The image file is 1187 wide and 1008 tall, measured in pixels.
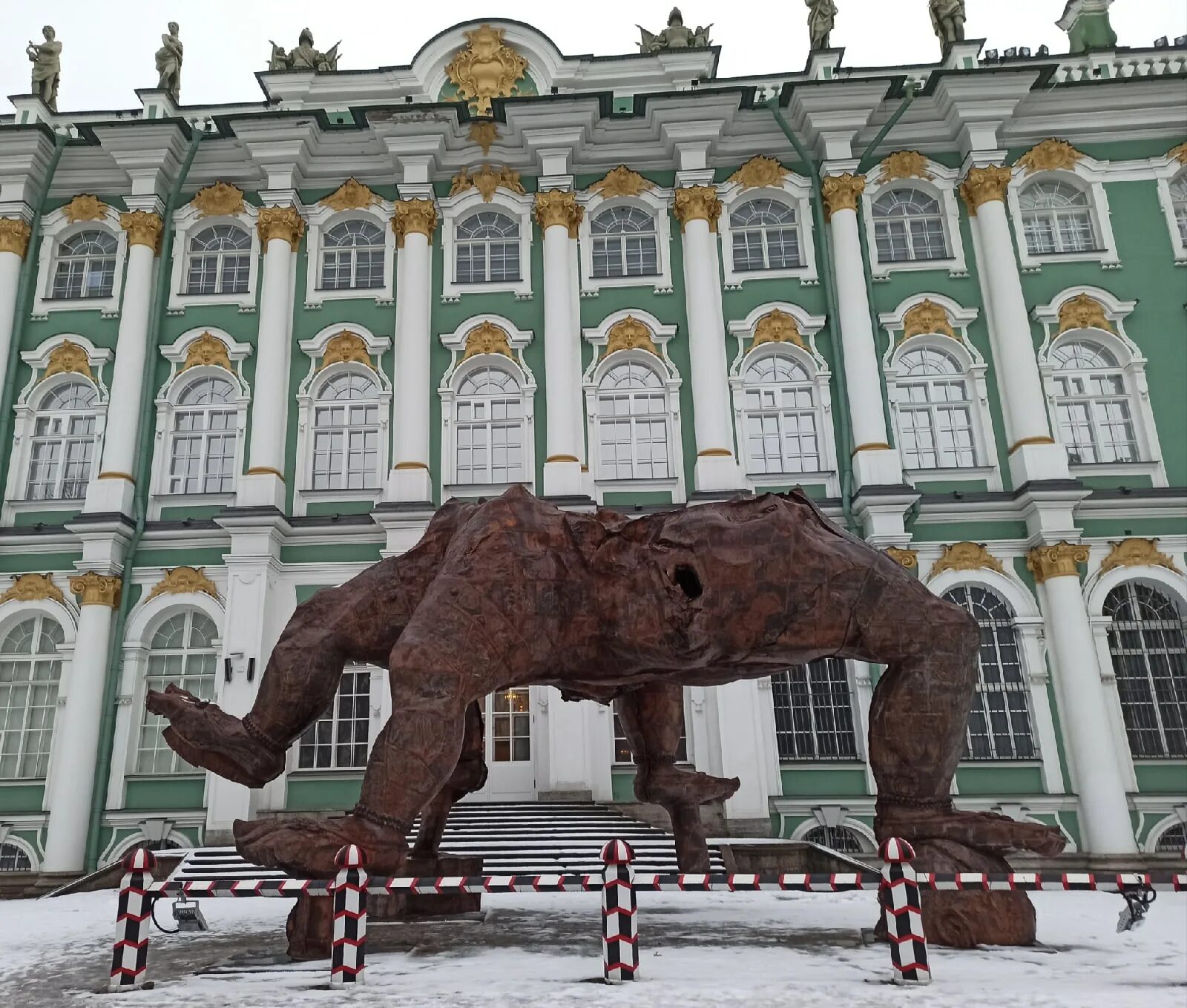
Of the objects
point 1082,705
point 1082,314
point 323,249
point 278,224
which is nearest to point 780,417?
point 1082,314

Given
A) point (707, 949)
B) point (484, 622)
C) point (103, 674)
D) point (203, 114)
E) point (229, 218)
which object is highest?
point (203, 114)

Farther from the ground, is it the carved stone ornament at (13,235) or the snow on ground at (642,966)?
the carved stone ornament at (13,235)

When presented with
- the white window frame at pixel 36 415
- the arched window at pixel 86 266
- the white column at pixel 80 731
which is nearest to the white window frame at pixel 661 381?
the white column at pixel 80 731

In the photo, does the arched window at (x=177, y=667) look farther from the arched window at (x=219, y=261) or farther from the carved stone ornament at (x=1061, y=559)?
the carved stone ornament at (x=1061, y=559)

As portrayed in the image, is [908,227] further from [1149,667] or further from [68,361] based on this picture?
[68,361]

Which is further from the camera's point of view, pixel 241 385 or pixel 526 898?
pixel 241 385

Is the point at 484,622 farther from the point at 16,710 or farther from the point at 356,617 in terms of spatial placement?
the point at 16,710

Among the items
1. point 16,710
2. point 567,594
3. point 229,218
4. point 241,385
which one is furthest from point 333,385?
point 567,594

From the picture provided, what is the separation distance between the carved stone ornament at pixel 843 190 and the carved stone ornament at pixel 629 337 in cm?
397

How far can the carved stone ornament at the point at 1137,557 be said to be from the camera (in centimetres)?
1588

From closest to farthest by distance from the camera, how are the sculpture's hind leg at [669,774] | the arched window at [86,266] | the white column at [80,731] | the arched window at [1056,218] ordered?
the sculpture's hind leg at [669,774] → the white column at [80,731] → the arched window at [1056,218] → the arched window at [86,266]

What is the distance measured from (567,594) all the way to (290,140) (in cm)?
1454

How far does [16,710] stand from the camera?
1611 cm

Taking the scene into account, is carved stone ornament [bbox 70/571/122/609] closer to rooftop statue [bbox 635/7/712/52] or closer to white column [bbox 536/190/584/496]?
white column [bbox 536/190/584/496]
